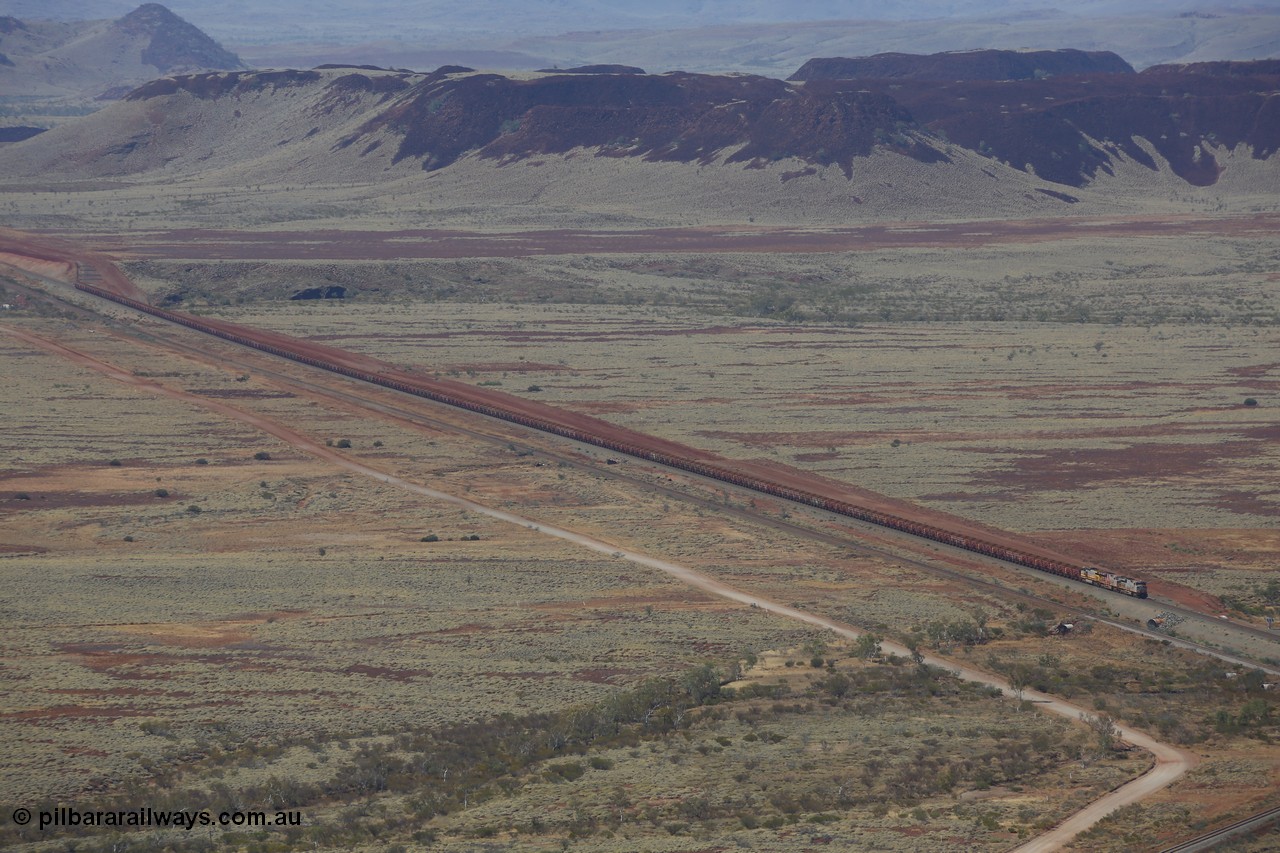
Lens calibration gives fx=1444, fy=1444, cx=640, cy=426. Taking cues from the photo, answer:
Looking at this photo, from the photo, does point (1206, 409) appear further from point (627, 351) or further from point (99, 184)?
point (99, 184)

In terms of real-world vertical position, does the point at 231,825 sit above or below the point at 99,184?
below

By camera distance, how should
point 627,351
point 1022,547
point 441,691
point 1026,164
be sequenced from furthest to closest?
1. point 1026,164
2. point 627,351
3. point 1022,547
4. point 441,691

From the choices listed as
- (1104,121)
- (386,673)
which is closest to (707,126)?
(1104,121)

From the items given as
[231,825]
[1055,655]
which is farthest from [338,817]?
[1055,655]

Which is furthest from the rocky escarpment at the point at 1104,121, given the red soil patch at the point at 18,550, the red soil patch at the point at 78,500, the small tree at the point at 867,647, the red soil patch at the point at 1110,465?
the red soil patch at the point at 18,550

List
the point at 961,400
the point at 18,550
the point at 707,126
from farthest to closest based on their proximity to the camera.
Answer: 1. the point at 707,126
2. the point at 961,400
3. the point at 18,550

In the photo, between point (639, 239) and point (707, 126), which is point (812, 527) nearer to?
point (639, 239)
